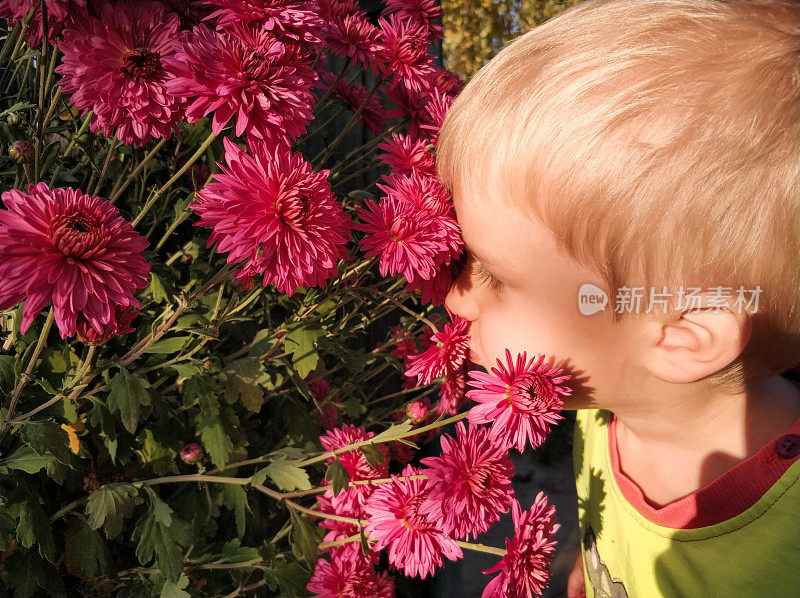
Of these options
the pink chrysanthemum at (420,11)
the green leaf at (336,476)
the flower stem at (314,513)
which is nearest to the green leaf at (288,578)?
the flower stem at (314,513)

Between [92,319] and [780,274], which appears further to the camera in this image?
[780,274]

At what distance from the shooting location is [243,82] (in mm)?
743

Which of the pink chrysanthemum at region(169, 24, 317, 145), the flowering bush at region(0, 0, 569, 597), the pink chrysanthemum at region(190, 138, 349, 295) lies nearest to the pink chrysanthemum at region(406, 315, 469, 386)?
the flowering bush at region(0, 0, 569, 597)

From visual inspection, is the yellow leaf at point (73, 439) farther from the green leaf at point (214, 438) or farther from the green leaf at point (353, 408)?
the green leaf at point (353, 408)

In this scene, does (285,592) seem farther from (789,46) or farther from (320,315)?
(789,46)

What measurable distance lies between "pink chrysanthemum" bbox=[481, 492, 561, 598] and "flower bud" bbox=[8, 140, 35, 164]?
913mm

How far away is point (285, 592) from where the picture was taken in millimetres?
1138

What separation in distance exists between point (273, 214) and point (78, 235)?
0.22 m

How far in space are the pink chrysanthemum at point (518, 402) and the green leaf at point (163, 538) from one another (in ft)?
1.96

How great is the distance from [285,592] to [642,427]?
2.55 feet

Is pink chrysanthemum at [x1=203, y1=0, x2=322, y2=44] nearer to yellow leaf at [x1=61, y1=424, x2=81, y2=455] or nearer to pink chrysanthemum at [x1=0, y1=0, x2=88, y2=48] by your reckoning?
pink chrysanthemum at [x1=0, y1=0, x2=88, y2=48]

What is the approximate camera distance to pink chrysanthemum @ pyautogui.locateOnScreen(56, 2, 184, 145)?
2.61 feet

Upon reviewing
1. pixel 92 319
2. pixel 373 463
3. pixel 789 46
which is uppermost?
pixel 789 46

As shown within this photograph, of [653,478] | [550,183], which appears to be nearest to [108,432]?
[550,183]
